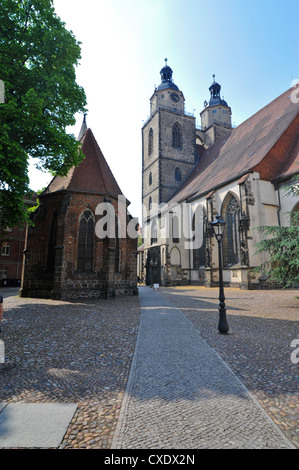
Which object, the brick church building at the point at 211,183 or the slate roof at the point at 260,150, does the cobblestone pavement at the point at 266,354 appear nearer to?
the brick church building at the point at 211,183

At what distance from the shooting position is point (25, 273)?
581 inches

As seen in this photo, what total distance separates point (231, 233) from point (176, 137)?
2117cm

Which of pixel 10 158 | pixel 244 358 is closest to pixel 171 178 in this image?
pixel 10 158

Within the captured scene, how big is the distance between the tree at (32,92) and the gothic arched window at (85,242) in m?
4.24

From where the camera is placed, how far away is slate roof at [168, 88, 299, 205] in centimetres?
1917

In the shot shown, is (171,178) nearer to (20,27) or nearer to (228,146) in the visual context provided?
(228,146)

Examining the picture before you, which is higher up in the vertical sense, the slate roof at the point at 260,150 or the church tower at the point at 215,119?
the church tower at the point at 215,119

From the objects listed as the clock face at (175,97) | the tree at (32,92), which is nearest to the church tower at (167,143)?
the clock face at (175,97)

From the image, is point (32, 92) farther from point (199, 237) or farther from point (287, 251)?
point (199, 237)

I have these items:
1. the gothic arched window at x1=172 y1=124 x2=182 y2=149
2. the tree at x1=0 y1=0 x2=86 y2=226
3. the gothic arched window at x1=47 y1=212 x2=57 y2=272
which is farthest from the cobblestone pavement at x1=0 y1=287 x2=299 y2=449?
the gothic arched window at x1=172 y1=124 x2=182 y2=149

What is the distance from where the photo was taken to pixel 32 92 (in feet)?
28.8

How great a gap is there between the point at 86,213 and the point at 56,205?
209cm

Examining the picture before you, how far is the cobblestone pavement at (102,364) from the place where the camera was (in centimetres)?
268

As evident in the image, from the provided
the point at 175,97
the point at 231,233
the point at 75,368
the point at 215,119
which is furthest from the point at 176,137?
the point at 75,368
